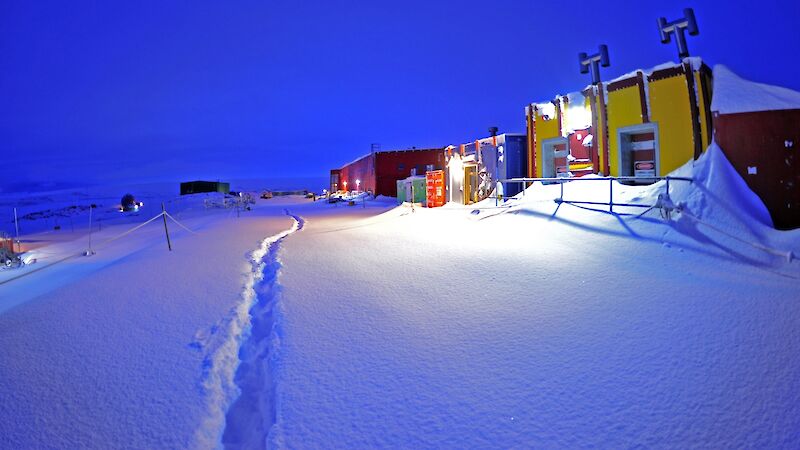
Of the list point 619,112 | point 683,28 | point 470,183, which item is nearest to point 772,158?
point 619,112

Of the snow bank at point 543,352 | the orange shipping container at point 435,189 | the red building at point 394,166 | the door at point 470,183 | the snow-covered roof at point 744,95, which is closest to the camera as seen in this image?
the snow bank at point 543,352

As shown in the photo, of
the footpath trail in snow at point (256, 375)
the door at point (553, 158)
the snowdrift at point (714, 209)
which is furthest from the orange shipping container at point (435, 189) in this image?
the footpath trail in snow at point (256, 375)

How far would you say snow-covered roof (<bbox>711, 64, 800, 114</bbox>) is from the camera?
32.5ft

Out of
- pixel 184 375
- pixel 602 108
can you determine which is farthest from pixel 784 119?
pixel 184 375

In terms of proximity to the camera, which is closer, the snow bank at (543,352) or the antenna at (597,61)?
the snow bank at (543,352)

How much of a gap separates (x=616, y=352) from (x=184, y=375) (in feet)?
12.3

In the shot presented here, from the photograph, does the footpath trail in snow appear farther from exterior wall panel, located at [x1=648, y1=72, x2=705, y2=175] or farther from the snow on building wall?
exterior wall panel, located at [x1=648, y1=72, x2=705, y2=175]

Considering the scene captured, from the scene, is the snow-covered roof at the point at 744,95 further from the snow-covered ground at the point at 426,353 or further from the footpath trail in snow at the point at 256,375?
the footpath trail in snow at the point at 256,375

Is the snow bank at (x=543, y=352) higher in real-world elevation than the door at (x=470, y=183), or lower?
lower

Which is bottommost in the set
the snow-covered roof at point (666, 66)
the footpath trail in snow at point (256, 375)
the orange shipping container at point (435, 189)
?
the footpath trail in snow at point (256, 375)

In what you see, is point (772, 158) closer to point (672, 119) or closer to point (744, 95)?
point (744, 95)

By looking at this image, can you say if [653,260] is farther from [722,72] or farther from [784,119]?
[722,72]

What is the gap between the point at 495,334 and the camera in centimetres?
411

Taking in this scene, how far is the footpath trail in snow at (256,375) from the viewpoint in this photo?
2945 mm
